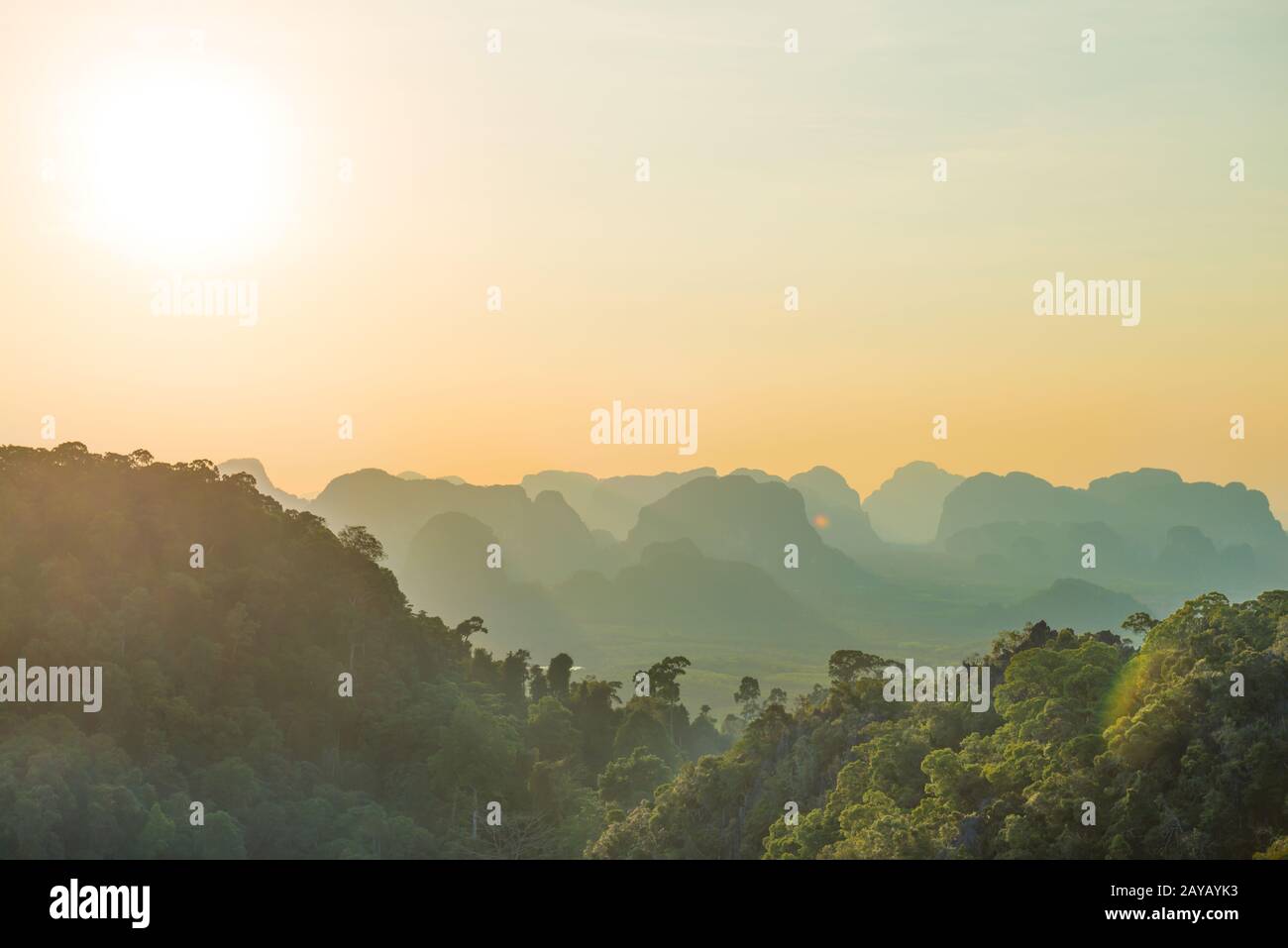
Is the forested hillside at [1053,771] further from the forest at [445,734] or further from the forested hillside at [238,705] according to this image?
the forested hillside at [238,705]

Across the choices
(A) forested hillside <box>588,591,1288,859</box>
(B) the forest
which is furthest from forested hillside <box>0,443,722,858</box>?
(A) forested hillside <box>588,591,1288,859</box>

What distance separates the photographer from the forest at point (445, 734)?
39594 mm

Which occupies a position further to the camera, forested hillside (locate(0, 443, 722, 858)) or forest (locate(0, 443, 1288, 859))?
forested hillside (locate(0, 443, 722, 858))

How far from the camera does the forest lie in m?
39.6

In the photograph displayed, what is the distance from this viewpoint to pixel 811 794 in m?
59.5

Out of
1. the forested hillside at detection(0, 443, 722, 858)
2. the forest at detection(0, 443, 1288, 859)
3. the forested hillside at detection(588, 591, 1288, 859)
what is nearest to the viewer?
the forested hillside at detection(588, 591, 1288, 859)

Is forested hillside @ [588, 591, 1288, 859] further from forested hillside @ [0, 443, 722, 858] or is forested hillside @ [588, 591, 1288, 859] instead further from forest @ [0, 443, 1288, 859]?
forested hillside @ [0, 443, 722, 858]

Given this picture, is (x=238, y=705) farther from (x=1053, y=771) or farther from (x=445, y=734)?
(x=1053, y=771)

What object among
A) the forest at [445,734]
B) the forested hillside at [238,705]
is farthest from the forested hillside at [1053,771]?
the forested hillside at [238,705]

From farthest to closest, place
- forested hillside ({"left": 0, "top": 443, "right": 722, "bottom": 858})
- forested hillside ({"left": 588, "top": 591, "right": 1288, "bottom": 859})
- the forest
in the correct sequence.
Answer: forested hillside ({"left": 0, "top": 443, "right": 722, "bottom": 858}), the forest, forested hillside ({"left": 588, "top": 591, "right": 1288, "bottom": 859})

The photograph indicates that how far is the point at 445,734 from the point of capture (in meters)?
72.4
